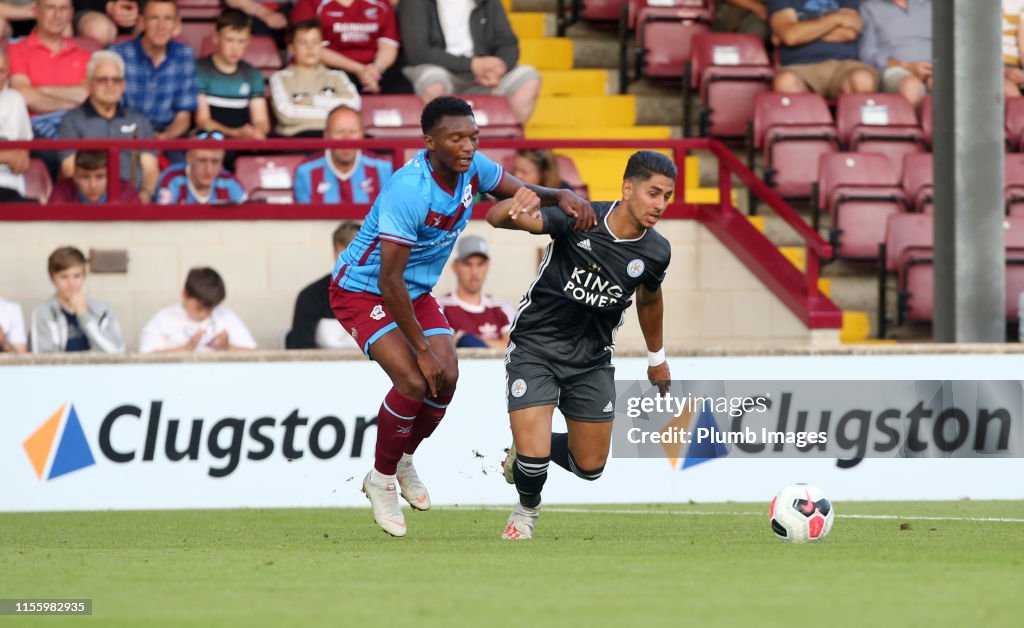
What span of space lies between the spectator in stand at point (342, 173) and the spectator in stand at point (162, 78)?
3.89ft

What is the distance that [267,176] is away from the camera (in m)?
13.4

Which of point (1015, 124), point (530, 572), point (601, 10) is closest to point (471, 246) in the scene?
point (601, 10)

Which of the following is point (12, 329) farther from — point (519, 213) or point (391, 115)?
point (519, 213)

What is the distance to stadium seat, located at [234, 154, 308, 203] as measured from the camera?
524 inches

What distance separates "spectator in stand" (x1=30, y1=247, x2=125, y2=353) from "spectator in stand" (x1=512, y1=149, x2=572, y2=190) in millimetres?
3317

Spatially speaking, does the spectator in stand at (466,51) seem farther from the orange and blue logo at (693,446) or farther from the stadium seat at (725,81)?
the orange and blue logo at (693,446)

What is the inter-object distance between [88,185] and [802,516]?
7517 mm

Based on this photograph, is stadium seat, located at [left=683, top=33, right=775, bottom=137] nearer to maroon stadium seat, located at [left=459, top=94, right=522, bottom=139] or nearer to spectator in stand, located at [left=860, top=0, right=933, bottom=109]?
spectator in stand, located at [left=860, top=0, right=933, bottom=109]

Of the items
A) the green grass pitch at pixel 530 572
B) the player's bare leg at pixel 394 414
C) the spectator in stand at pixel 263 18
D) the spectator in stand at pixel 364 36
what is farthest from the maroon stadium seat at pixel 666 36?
the player's bare leg at pixel 394 414

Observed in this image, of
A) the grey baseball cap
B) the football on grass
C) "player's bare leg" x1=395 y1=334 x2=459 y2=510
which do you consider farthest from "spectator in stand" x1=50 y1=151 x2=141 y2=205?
the football on grass

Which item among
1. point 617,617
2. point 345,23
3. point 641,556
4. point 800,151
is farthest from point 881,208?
point 617,617

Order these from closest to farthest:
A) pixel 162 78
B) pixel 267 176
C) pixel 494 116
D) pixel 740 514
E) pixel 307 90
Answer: pixel 740 514 < pixel 267 176 < pixel 162 78 < pixel 307 90 < pixel 494 116

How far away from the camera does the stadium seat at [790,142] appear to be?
14367mm

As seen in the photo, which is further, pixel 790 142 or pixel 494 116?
pixel 790 142
